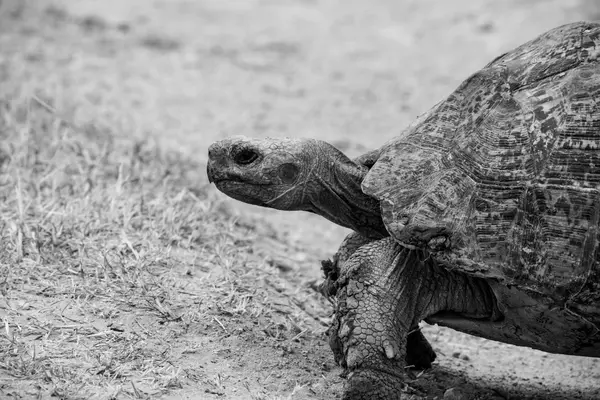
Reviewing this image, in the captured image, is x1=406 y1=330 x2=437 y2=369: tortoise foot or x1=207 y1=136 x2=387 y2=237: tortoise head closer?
x1=207 y1=136 x2=387 y2=237: tortoise head

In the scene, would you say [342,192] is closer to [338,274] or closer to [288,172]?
[288,172]

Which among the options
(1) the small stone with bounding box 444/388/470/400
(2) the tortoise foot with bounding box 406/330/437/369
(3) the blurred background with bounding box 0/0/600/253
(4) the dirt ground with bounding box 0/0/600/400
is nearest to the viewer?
(4) the dirt ground with bounding box 0/0/600/400

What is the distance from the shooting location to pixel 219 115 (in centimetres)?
854

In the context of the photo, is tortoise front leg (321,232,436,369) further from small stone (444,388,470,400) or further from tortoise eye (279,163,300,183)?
tortoise eye (279,163,300,183)

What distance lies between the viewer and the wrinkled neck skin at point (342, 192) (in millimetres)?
3998

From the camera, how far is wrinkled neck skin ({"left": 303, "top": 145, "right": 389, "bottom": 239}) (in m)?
4.00

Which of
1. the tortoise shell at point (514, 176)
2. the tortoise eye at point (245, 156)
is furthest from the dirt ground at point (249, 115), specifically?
the tortoise shell at point (514, 176)

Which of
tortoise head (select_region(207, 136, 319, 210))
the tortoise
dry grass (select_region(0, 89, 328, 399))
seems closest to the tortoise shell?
the tortoise

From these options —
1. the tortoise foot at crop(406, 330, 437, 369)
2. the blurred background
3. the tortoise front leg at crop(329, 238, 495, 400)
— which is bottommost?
the tortoise foot at crop(406, 330, 437, 369)

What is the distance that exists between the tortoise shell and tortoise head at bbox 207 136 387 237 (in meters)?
0.28

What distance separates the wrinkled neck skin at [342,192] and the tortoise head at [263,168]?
1.7 inches

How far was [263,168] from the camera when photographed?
12.6ft

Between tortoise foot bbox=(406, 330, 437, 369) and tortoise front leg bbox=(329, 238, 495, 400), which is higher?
tortoise front leg bbox=(329, 238, 495, 400)

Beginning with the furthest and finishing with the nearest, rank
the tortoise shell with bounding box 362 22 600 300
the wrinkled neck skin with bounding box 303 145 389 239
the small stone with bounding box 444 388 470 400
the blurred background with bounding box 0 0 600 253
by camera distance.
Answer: the blurred background with bounding box 0 0 600 253
the wrinkled neck skin with bounding box 303 145 389 239
the small stone with bounding box 444 388 470 400
the tortoise shell with bounding box 362 22 600 300
